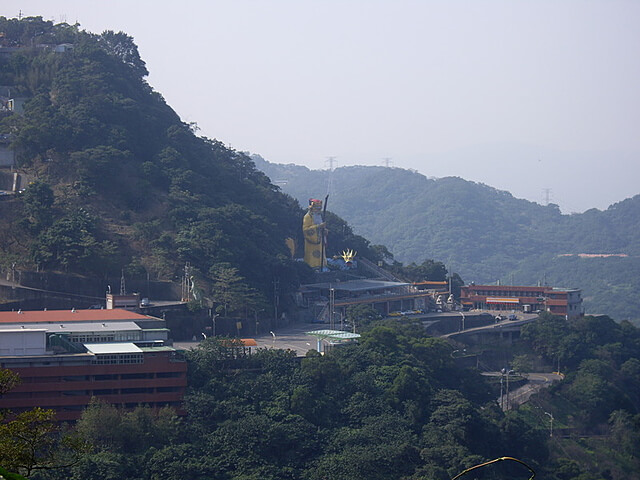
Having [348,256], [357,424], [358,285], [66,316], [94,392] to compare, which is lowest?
[357,424]

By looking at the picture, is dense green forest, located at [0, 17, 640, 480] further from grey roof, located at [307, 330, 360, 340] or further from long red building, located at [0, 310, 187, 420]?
long red building, located at [0, 310, 187, 420]

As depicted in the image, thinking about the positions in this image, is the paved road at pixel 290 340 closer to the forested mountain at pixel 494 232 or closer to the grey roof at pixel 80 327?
the grey roof at pixel 80 327

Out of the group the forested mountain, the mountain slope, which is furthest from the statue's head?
the forested mountain

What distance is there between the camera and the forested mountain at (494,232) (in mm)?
121625

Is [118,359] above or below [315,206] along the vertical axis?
below

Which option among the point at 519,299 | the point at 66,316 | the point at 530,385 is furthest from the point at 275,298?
the point at 519,299

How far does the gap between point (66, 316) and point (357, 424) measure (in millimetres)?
11417

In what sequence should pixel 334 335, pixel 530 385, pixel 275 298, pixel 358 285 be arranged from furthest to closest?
pixel 358 285, pixel 530 385, pixel 275 298, pixel 334 335

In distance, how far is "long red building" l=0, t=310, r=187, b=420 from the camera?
34.4 m

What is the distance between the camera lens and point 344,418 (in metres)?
38.4

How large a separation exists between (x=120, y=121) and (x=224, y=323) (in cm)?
1626

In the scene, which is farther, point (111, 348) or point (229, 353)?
point (229, 353)

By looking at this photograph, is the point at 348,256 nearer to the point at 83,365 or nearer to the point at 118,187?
the point at 118,187

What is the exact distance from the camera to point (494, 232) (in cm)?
14662
